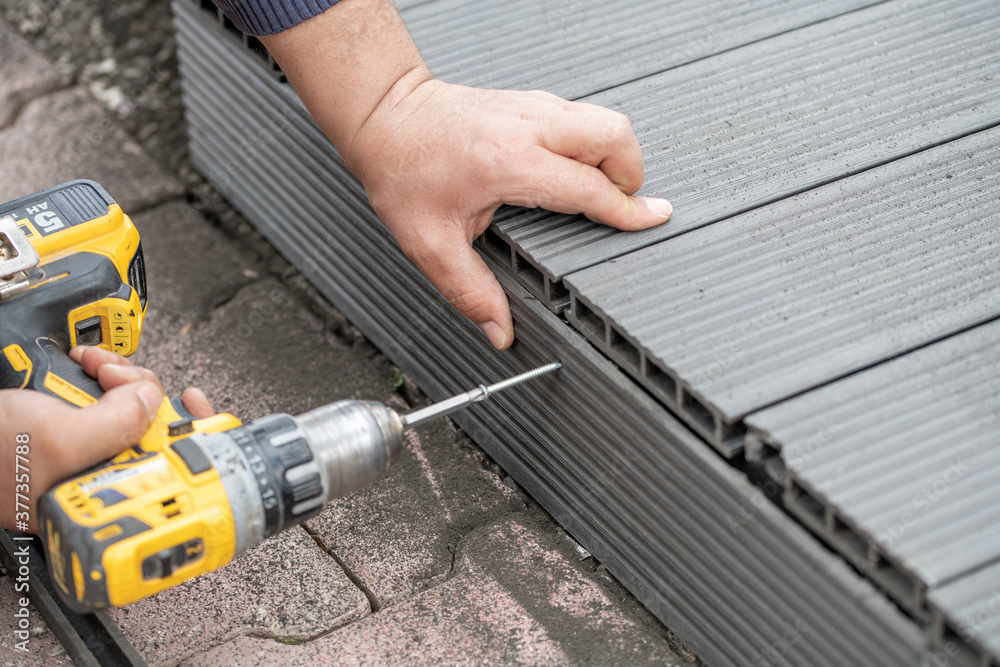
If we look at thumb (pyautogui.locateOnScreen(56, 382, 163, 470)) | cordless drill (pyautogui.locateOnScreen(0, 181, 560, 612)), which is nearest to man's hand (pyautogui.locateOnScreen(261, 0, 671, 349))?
cordless drill (pyautogui.locateOnScreen(0, 181, 560, 612))

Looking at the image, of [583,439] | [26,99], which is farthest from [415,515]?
[26,99]

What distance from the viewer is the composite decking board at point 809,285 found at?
5.54 feet

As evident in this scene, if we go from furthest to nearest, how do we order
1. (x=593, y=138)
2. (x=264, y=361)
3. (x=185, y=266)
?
(x=185, y=266), (x=264, y=361), (x=593, y=138)

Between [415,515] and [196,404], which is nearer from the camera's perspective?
[196,404]

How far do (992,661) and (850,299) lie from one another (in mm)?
653

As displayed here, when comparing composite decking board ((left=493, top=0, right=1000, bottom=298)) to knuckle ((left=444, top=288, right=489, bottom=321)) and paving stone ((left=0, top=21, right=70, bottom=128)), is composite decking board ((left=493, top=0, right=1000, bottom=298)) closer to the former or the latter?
knuckle ((left=444, top=288, right=489, bottom=321))

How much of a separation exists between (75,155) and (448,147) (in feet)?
6.61

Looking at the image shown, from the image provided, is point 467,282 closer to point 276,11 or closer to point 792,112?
point 276,11

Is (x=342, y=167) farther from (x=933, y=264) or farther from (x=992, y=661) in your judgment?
(x=992, y=661)

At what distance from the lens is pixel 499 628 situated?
6.66 ft

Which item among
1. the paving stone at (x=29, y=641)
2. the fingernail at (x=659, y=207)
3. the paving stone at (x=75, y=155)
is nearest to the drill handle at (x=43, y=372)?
the paving stone at (x=29, y=641)

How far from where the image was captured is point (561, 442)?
6.79 ft

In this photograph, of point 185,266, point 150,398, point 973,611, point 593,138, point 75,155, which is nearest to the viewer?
point 973,611

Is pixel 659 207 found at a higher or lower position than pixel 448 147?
lower
